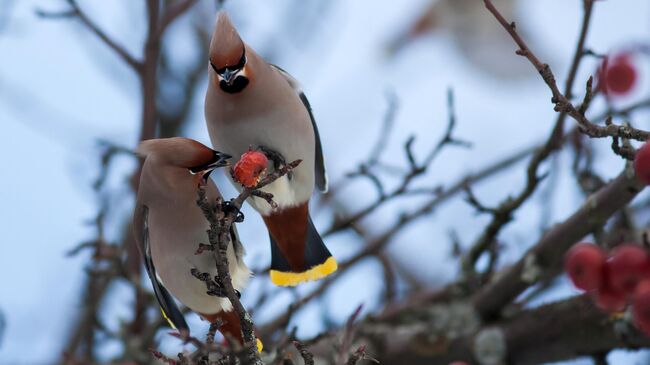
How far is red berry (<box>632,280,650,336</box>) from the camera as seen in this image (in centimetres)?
233

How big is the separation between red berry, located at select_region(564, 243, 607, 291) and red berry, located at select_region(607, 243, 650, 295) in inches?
2.1

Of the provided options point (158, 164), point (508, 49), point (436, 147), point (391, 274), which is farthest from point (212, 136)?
point (508, 49)

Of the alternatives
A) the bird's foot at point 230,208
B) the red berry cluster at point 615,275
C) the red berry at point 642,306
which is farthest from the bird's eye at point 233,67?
the red berry at point 642,306

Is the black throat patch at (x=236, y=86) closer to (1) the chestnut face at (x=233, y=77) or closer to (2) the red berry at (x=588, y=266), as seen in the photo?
(1) the chestnut face at (x=233, y=77)

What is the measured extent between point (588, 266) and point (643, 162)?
447mm

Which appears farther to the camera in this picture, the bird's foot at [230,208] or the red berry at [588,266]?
the red berry at [588,266]

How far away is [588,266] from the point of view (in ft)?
8.45

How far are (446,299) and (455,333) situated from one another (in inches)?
10.6

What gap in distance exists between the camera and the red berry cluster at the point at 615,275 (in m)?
2.41

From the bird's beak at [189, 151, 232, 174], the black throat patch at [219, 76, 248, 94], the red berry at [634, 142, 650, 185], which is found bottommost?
the bird's beak at [189, 151, 232, 174]

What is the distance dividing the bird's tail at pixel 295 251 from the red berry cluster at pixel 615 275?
2.39ft

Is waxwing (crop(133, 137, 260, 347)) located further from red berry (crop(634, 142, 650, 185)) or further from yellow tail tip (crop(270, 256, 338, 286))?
red berry (crop(634, 142, 650, 185))

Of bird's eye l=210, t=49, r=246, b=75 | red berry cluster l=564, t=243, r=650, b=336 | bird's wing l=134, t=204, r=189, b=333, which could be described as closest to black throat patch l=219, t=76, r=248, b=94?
bird's eye l=210, t=49, r=246, b=75

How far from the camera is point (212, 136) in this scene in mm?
2801
